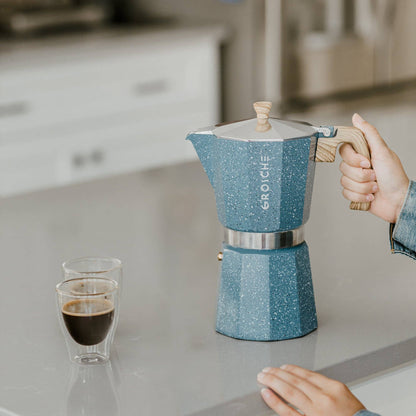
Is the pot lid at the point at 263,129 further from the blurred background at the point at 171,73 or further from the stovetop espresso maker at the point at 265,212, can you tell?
the blurred background at the point at 171,73

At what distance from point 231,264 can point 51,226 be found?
1.64 ft

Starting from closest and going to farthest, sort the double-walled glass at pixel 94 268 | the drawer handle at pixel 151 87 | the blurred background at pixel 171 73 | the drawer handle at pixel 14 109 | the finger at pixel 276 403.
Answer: the finger at pixel 276 403
the double-walled glass at pixel 94 268
the drawer handle at pixel 14 109
the blurred background at pixel 171 73
the drawer handle at pixel 151 87

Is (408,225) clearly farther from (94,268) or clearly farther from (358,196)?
(94,268)

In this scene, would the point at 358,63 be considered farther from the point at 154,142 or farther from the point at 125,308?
the point at 125,308

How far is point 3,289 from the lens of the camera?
1.23m

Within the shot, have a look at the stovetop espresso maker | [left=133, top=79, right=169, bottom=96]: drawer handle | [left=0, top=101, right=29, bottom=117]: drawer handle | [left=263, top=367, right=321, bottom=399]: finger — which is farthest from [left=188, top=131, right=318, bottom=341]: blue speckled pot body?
[left=133, top=79, right=169, bottom=96]: drawer handle

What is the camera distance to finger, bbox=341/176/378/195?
3.67ft

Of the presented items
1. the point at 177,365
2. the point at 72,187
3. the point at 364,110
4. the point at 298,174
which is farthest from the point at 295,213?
→ the point at 364,110

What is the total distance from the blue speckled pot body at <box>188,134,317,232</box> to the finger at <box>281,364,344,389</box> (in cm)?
17

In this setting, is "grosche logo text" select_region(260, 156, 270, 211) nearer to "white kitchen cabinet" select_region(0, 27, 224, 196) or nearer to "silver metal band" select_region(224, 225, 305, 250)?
"silver metal band" select_region(224, 225, 305, 250)

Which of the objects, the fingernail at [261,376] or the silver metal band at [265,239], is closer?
the fingernail at [261,376]

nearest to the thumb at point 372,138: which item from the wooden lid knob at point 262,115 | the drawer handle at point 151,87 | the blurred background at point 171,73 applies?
the wooden lid knob at point 262,115

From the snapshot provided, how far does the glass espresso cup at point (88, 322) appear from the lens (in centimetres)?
98

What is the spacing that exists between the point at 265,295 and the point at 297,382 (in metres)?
0.14
